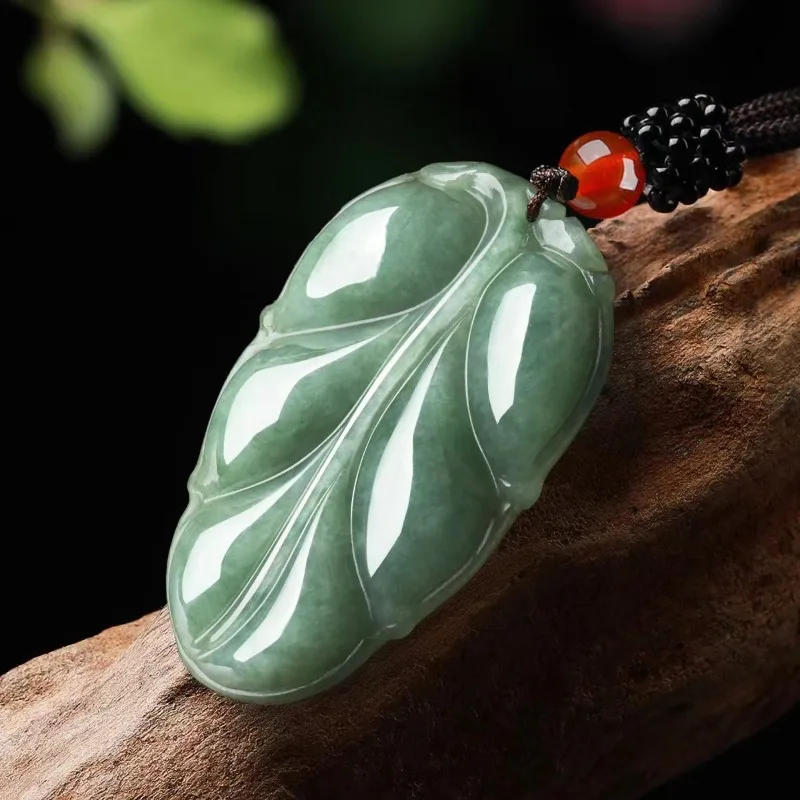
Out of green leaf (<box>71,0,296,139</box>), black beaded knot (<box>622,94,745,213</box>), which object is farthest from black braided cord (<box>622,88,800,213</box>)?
green leaf (<box>71,0,296,139</box>)

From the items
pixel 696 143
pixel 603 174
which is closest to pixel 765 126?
pixel 696 143

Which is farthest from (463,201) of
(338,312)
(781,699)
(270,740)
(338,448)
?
(781,699)

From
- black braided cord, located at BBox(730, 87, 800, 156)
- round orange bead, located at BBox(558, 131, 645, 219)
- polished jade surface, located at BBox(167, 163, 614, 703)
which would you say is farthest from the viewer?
black braided cord, located at BBox(730, 87, 800, 156)

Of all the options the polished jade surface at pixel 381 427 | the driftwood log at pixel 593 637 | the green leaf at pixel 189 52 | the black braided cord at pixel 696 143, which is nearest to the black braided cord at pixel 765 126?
the black braided cord at pixel 696 143

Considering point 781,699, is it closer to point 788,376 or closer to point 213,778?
point 788,376

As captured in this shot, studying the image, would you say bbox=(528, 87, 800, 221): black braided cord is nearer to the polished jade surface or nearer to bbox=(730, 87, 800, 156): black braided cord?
bbox=(730, 87, 800, 156): black braided cord

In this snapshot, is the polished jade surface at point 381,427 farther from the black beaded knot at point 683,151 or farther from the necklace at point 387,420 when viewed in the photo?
the black beaded knot at point 683,151
